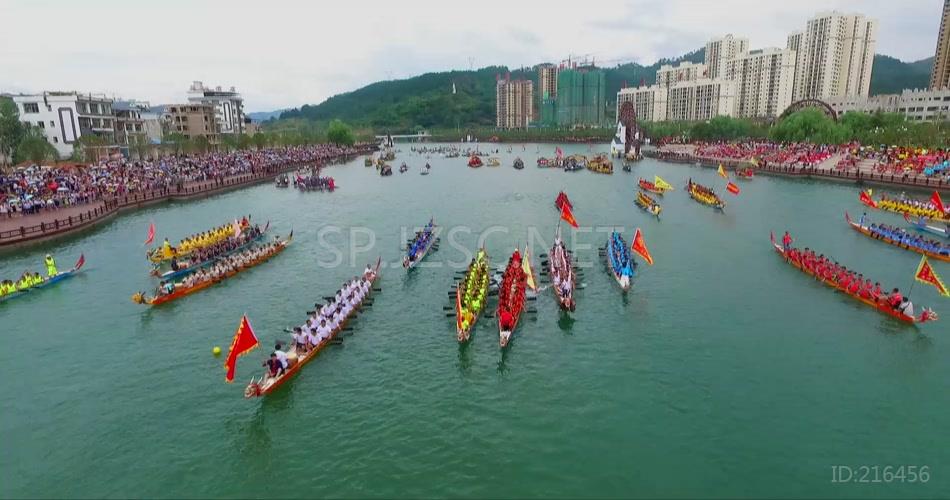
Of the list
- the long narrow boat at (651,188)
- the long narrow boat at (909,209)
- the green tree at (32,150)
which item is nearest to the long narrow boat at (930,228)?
the long narrow boat at (909,209)

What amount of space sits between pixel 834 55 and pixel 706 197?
5681 inches

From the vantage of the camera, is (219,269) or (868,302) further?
(219,269)

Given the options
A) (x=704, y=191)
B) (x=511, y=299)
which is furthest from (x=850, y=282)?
(x=704, y=191)

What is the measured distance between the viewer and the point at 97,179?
173 feet

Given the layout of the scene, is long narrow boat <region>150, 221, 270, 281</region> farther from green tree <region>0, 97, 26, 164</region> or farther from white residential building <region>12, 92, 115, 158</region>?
white residential building <region>12, 92, 115, 158</region>

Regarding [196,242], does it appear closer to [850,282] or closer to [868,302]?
[850,282]

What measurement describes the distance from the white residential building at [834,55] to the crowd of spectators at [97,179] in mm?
155270

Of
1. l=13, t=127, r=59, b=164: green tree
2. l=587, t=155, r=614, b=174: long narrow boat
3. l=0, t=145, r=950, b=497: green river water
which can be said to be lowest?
l=0, t=145, r=950, b=497: green river water

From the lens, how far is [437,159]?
4690 inches

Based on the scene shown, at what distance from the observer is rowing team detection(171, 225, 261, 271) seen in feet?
97.2

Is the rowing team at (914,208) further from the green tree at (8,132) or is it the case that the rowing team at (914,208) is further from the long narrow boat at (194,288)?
the green tree at (8,132)

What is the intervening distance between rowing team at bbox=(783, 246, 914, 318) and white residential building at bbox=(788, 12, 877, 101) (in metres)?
160

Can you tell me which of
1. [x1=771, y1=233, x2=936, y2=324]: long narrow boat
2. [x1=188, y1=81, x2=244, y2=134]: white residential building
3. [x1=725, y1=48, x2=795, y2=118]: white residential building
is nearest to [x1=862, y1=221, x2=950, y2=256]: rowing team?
[x1=771, y1=233, x2=936, y2=324]: long narrow boat

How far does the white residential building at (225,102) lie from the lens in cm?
12850
